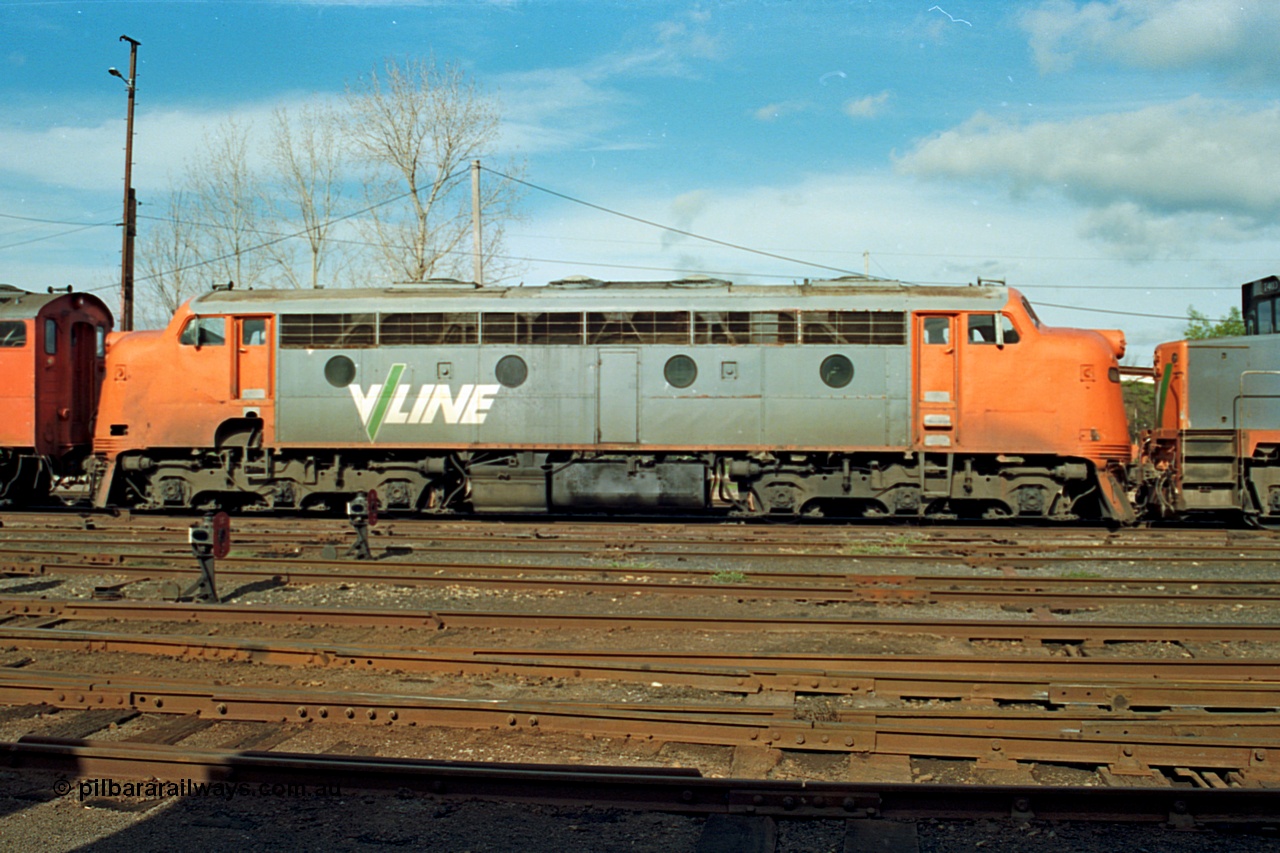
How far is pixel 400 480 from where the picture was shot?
16016 millimetres

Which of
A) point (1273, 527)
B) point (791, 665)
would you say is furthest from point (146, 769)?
point (1273, 527)

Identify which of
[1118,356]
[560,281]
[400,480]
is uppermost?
[560,281]

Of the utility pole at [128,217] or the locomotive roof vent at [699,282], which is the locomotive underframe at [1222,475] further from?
the utility pole at [128,217]

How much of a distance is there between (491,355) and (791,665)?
31.7 feet

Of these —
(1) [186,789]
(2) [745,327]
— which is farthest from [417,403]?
(1) [186,789]

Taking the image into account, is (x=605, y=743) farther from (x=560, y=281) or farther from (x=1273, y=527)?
(x=1273, y=527)

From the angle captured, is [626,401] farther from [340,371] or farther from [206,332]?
[206,332]

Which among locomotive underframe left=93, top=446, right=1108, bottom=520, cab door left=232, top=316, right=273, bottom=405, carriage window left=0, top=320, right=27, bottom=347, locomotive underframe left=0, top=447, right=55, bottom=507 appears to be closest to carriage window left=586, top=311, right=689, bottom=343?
locomotive underframe left=93, top=446, right=1108, bottom=520

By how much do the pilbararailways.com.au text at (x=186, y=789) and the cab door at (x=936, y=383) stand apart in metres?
11.5

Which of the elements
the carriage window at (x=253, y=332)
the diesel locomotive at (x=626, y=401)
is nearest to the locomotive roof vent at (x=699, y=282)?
the diesel locomotive at (x=626, y=401)

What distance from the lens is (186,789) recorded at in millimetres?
5203

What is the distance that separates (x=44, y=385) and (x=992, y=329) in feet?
52.1

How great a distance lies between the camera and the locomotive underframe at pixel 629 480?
1501 centimetres

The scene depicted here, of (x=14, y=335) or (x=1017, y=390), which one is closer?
(x=1017, y=390)
